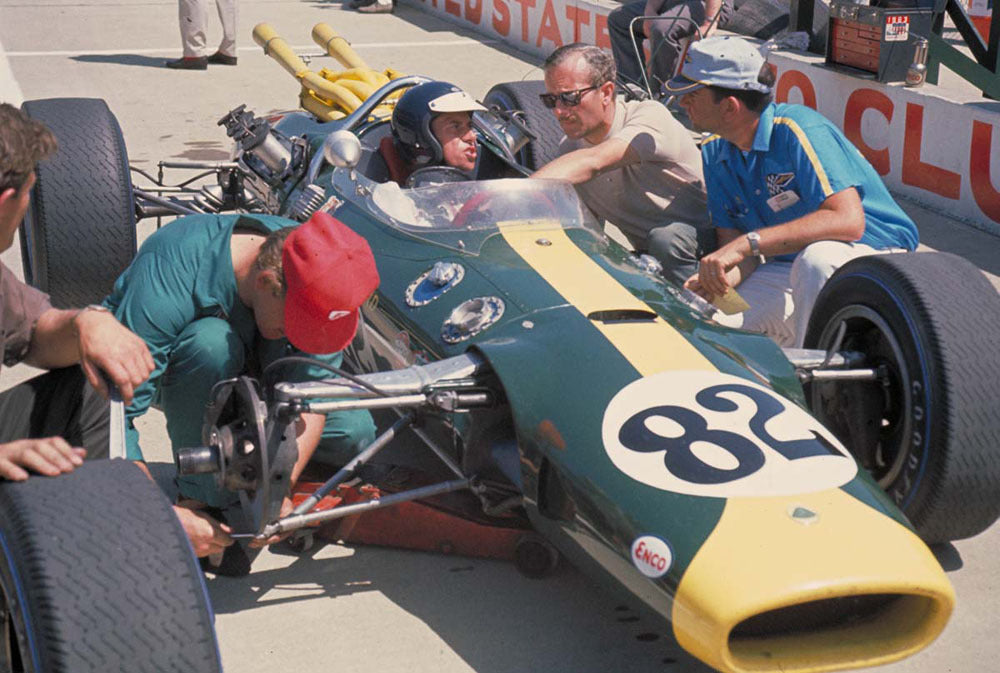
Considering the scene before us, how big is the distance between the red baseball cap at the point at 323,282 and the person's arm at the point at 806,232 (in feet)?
5.35

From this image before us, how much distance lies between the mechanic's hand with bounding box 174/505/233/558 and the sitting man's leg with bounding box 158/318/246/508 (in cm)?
32

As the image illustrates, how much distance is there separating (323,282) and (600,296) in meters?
0.96

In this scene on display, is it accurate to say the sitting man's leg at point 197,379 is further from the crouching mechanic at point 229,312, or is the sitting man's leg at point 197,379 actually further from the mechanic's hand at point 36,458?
the mechanic's hand at point 36,458

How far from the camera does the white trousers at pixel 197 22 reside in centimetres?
1250

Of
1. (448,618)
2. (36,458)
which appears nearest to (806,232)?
(448,618)

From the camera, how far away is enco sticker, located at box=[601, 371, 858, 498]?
11.3ft

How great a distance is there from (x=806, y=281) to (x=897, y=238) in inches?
21.5

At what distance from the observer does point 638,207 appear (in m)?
5.97

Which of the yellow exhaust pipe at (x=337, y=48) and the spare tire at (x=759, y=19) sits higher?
the yellow exhaust pipe at (x=337, y=48)

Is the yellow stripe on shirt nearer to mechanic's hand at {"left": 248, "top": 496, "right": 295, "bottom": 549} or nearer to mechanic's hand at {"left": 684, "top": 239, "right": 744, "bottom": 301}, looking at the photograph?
mechanic's hand at {"left": 684, "top": 239, "right": 744, "bottom": 301}

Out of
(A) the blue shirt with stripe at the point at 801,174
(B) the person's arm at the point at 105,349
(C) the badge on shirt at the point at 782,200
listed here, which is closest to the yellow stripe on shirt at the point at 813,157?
(A) the blue shirt with stripe at the point at 801,174

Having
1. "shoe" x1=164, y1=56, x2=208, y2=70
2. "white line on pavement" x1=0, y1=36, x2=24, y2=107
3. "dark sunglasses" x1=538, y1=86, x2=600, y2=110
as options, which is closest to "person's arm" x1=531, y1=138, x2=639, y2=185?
"dark sunglasses" x1=538, y1=86, x2=600, y2=110

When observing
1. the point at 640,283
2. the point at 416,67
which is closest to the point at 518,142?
the point at 640,283

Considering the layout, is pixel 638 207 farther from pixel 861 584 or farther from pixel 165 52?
pixel 165 52
